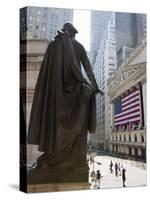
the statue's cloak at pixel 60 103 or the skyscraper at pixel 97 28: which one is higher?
the skyscraper at pixel 97 28

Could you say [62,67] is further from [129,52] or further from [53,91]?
[129,52]

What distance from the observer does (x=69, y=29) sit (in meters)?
5.21

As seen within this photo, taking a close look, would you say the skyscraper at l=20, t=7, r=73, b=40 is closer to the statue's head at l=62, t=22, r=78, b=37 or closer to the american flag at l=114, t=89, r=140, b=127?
the statue's head at l=62, t=22, r=78, b=37

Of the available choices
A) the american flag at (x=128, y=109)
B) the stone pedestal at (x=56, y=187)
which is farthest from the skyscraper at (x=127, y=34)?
the stone pedestal at (x=56, y=187)

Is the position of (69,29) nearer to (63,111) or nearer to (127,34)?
(127,34)

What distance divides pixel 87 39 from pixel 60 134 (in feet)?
3.41

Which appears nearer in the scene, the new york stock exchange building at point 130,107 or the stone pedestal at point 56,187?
the stone pedestal at point 56,187

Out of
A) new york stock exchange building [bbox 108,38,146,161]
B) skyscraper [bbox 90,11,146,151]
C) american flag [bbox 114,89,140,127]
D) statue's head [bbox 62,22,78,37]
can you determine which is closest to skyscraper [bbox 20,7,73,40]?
statue's head [bbox 62,22,78,37]

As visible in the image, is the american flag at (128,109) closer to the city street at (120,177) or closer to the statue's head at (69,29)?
the city street at (120,177)

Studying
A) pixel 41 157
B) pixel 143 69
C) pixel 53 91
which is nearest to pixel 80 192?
pixel 41 157

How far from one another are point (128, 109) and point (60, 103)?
0.89 m

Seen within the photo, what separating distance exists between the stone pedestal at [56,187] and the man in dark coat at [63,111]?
0.16 ft

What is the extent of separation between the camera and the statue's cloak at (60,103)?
16.5 feet

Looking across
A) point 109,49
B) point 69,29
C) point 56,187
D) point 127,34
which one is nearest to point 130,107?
point 109,49
